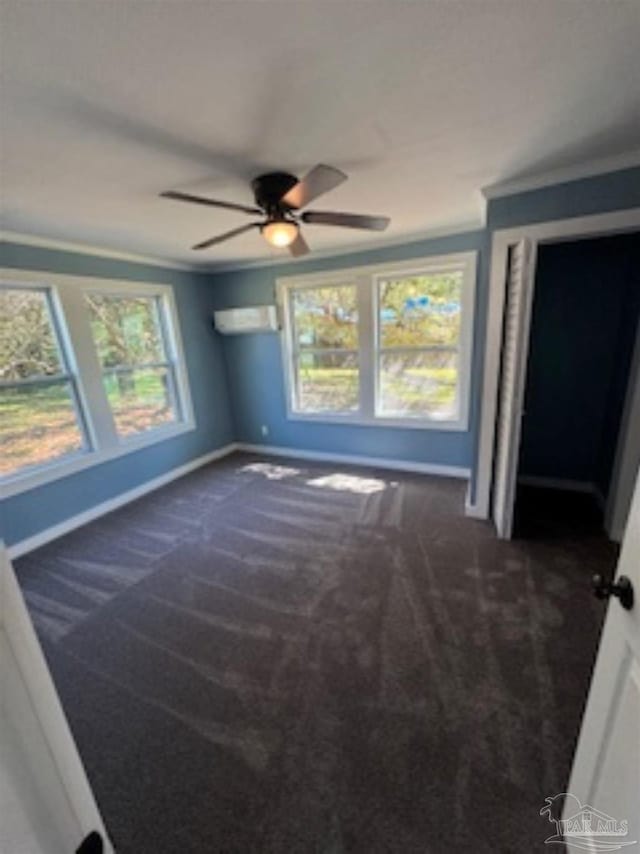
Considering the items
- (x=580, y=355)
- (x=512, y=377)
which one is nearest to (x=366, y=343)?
(x=512, y=377)

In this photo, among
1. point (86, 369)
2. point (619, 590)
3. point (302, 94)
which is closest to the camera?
point (619, 590)

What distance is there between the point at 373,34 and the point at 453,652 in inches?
96.8

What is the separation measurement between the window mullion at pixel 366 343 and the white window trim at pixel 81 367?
2195 millimetres

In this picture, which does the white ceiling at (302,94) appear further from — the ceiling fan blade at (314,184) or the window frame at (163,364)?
the window frame at (163,364)

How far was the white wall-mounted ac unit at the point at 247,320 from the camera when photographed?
430 centimetres

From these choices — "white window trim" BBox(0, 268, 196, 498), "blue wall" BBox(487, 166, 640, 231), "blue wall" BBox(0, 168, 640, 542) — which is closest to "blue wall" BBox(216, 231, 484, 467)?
"blue wall" BBox(0, 168, 640, 542)

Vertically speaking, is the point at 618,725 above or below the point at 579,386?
below

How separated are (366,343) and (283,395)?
127cm

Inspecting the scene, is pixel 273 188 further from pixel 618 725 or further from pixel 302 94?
pixel 618 725

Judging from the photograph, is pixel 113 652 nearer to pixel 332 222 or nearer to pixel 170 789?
pixel 170 789

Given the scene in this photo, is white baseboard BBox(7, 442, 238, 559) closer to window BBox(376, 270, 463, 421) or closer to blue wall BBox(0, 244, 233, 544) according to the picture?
blue wall BBox(0, 244, 233, 544)

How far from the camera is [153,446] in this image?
403 cm

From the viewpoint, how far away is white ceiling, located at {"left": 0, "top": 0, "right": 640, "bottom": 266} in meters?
1.03

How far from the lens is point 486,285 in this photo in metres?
2.62
